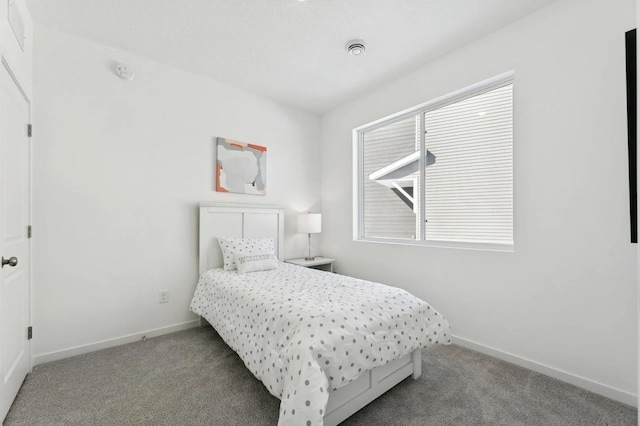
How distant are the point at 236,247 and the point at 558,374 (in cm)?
279

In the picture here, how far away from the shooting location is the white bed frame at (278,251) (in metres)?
1.59

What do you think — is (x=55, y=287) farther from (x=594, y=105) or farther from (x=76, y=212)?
(x=594, y=105)

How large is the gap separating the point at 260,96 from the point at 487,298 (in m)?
3.21

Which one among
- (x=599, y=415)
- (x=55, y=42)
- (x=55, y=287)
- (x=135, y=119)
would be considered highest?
(x=55, y=42)

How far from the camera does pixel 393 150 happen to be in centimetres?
338

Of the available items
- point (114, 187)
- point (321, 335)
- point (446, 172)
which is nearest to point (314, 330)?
point (321, 335)

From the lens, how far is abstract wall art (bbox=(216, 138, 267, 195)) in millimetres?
3201

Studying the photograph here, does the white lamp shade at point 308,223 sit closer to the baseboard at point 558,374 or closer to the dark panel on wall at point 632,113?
the baseboard at point 558,374

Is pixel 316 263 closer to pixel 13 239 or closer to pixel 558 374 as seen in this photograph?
pixel 558 374

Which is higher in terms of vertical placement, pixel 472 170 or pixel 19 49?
pixel 19 49

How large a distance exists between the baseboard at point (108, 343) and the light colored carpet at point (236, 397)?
78 millimetres

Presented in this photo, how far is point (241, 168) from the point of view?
3.35 m

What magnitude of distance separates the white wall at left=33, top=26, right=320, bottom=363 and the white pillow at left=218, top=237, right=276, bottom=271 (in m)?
0.32

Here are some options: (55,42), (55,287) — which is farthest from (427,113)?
(55,287)
